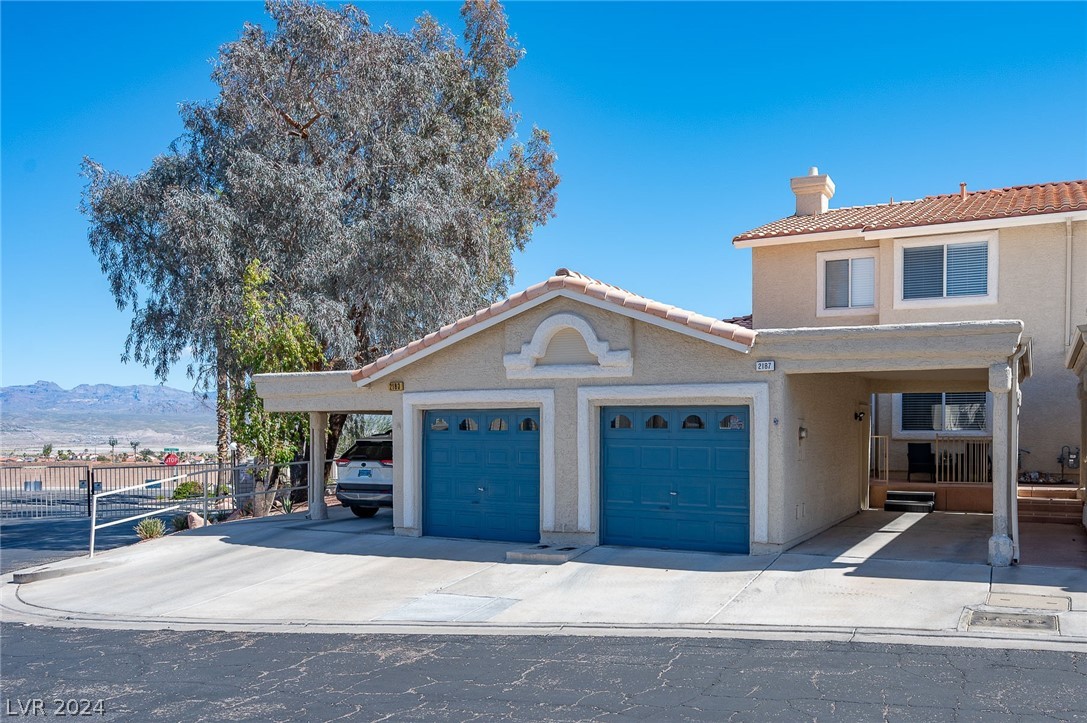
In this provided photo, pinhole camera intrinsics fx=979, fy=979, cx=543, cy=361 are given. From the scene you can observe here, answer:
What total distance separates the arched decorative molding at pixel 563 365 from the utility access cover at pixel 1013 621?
6.17 m

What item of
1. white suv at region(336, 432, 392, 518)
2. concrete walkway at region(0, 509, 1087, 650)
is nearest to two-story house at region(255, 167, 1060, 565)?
white suv at region(336, 432, 392, 518)

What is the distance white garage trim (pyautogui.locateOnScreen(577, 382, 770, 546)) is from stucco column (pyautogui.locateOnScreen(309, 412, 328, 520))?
6.28 m

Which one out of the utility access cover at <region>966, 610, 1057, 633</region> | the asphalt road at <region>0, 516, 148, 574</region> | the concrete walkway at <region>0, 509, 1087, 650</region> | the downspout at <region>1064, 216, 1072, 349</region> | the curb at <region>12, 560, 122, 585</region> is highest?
the downspout at <region>1064, 216, 1072, 349</region>

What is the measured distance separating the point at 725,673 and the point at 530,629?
2.75m

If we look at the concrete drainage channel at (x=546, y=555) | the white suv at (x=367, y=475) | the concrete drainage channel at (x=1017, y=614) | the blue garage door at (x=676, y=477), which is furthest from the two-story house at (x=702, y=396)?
the concrete drainage channel at (x=1017, y=614)

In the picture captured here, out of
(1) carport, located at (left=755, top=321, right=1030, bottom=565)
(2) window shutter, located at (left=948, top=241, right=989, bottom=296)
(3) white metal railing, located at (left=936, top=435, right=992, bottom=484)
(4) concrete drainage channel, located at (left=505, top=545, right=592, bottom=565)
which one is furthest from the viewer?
(3) white metal railing, located at (left=936, top=435, right=992, bottom=484)

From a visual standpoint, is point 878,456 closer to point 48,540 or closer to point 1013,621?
point 1013,621

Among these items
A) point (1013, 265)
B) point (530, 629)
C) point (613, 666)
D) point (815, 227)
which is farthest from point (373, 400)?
point (1013, 265)

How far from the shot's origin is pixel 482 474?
16344 millimetres

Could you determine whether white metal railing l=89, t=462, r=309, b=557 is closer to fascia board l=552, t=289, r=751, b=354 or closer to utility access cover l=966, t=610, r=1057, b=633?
fascia board l=552, t=289, r=751, b=354

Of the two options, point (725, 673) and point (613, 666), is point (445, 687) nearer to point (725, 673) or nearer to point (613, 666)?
point (613, 666)

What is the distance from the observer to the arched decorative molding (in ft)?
48.3

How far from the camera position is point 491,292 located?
31766 millimetres

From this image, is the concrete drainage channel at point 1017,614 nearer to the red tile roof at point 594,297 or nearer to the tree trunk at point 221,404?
the red tile roof at point 594,297
